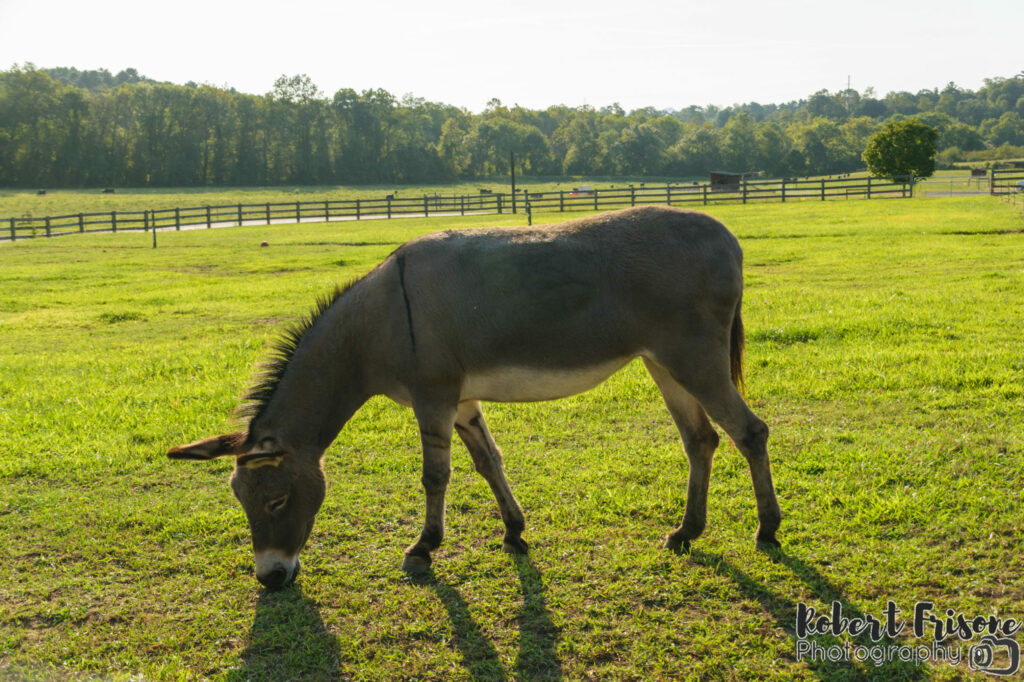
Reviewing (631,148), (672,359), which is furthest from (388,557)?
(631,148)

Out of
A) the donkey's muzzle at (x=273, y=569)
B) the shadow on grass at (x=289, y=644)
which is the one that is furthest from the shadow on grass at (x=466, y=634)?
the donkey's muzzle at (x=273, y=569)

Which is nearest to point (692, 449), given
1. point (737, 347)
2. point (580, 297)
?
point (737, 347)

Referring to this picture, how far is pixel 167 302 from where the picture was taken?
52.6ft

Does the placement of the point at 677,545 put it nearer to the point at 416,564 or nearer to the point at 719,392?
the point at 719,392

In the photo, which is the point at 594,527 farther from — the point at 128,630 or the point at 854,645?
the point at 128,630

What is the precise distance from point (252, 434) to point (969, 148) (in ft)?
470

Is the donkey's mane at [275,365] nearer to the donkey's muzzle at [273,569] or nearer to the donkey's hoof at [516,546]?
the donkey's muzzle at [273,569]

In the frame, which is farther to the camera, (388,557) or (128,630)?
(388,557)

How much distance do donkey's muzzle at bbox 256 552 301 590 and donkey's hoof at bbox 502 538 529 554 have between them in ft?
4.50

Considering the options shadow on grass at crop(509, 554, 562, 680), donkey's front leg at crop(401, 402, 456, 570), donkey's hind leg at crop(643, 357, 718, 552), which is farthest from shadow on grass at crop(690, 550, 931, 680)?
donkey's front leg at crop(401, 402, 456, 570)

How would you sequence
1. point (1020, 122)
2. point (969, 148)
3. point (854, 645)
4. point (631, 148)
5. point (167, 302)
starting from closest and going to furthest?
point (854, 645) → point (167, 302) → point (631, 148) → point (969, 148) → point (1020, 122)

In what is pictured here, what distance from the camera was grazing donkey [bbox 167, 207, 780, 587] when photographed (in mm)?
4523

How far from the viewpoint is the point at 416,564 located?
479 centimetres

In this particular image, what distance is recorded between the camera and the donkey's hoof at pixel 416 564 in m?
4.78
